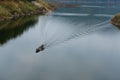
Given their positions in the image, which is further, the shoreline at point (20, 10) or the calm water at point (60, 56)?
the shoreline at point (20, 10)

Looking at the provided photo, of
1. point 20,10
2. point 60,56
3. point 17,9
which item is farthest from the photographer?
point 20,10

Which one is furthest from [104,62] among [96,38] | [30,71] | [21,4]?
[21,4]

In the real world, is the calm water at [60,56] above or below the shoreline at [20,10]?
above

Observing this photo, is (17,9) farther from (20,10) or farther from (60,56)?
(60,56)

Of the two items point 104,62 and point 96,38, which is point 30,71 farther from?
point 96,38

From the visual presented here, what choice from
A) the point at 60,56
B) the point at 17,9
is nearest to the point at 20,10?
the point at 17,9

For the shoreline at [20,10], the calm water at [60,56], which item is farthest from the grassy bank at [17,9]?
the calm water at [60,56]

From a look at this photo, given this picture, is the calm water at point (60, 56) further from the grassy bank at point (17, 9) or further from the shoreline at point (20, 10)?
the grassy bank at point (17, 9)

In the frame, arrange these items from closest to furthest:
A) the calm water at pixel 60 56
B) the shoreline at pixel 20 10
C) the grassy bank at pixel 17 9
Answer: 1. the calm water at pixel 60 56
2. the shoreline at pixel 20 10
3. the grassy bank at pixel 17 9

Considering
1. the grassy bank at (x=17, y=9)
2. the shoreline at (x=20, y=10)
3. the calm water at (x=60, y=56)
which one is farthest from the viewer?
the grassy bank at (x=17, y=9)
